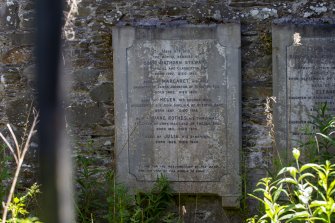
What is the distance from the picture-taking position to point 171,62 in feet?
18.0

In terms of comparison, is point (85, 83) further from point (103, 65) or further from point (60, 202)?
point (60, 202)

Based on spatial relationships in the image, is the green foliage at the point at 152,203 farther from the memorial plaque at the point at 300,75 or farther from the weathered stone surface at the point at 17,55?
the weathered stone surface at the point at 17,55

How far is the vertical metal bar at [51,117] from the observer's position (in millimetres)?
1650

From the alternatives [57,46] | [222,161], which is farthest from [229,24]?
[57,46]

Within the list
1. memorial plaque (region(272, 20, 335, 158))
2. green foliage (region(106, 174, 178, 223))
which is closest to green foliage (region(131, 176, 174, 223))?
green foliage (region(106, 174, 178, 223))

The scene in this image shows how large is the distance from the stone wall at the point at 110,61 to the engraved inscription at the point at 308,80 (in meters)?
0.24

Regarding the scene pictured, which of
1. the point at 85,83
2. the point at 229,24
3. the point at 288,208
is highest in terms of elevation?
the point at 229,24

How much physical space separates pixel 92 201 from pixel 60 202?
3.56 m

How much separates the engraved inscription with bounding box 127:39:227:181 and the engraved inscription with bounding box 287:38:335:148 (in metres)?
0.64

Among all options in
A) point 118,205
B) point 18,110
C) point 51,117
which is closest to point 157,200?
point 118,205

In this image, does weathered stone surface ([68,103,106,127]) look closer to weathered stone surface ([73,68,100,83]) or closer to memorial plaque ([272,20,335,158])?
weathered stone surface ([73,68,100,83])

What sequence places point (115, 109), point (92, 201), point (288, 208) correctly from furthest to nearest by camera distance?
point (115, 109), point (92, 201), point (288, 208)

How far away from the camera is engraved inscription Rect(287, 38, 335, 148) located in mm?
5367

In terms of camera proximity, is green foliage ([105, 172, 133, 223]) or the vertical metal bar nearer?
the vertical metal bar
